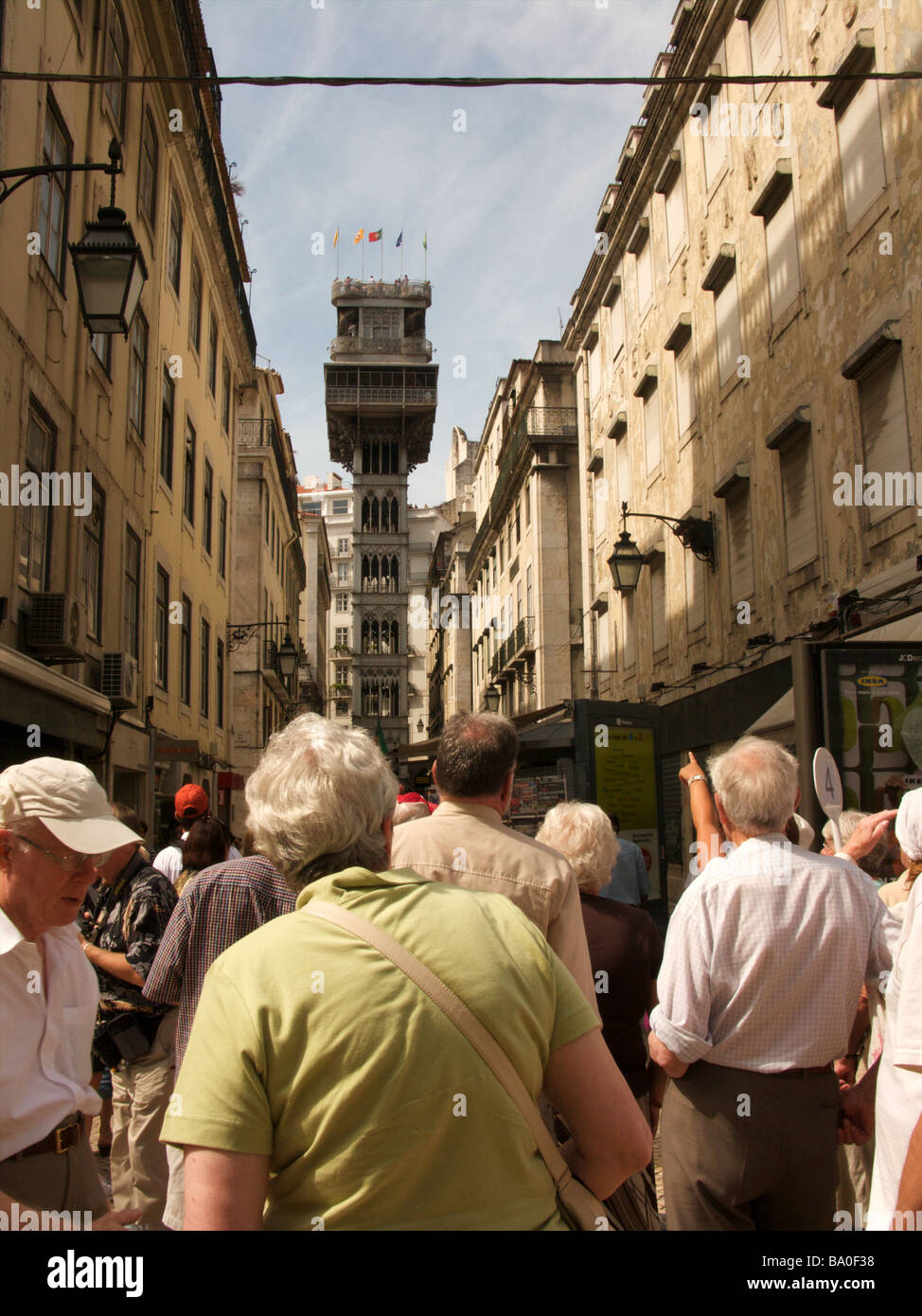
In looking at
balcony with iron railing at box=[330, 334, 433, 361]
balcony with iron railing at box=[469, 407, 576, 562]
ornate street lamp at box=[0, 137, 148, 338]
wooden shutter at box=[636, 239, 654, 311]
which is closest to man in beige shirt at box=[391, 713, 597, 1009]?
ornate street lamp at box=[0, 137, 148, 338]

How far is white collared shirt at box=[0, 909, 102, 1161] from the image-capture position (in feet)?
8.00

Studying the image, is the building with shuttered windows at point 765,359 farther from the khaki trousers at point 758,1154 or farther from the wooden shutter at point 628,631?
the khaki trousers at point 758,1154

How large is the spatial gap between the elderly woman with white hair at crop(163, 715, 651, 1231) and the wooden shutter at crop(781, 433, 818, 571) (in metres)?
11.8

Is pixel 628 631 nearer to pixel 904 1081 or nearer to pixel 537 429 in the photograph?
pixel 537 429

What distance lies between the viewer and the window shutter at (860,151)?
11.1m

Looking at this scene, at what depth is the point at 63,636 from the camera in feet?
33.3

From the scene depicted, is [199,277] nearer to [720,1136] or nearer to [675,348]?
[675,348]

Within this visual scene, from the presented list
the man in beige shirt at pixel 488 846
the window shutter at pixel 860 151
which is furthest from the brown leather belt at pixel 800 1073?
the window shutter at pixel 860 151

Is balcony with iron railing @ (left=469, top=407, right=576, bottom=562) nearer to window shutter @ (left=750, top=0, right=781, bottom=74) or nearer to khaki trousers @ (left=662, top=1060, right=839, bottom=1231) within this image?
window shutter @ (left=750, top=0, right=781, bottom=74)

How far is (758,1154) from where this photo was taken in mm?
3129

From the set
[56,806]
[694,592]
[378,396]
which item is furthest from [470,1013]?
[378,396]

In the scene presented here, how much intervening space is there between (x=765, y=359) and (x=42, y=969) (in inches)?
545

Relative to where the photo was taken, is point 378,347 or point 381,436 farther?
point 381,436

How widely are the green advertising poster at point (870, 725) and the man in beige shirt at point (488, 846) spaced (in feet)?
10.3
